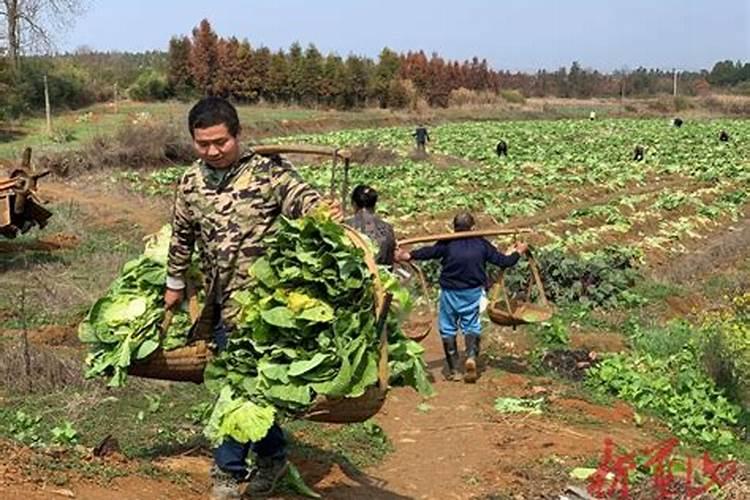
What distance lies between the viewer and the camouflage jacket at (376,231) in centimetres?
809

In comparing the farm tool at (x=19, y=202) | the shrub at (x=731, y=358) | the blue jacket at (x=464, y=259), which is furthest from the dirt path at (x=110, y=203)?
the shrub at (x=731, y=358)

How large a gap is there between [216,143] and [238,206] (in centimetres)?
33

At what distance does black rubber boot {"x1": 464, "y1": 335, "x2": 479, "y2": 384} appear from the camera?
866 centimetres

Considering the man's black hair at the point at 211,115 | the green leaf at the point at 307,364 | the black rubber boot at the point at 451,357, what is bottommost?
the black rubber boot at the point at 451,357

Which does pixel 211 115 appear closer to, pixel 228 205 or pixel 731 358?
pixel 228 205

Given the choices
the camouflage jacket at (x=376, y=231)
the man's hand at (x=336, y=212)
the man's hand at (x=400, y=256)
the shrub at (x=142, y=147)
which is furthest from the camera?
the shrub at (x=142, y=147)

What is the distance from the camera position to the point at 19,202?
12023mm

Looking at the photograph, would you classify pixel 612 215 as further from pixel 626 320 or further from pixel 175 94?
pixel 175 94

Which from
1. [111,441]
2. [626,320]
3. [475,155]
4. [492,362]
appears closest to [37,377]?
[111,441]

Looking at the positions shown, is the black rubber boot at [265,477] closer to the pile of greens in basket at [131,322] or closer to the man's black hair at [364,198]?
the pile of greens in basket at [131,322]

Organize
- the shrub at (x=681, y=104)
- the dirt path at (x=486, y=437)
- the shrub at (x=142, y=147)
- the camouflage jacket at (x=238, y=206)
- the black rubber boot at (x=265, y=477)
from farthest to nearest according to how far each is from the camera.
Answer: the shrub at (x=681, y=104) → the shrub at (x=142, y=147) → the dirt path at (x=486, y=437) → the black rubber boot at (x=265, y=477) → the camouflage jacket at (x=238, y=206)

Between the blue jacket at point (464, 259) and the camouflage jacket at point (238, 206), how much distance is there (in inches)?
155

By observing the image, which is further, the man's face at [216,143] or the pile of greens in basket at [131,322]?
the pile of greens in basket at [131,322]

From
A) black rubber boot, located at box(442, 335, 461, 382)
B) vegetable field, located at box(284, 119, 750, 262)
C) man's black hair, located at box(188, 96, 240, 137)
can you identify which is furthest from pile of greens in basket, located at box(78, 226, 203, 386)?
vegetable field, located at box(284, 119, 750, 262)
